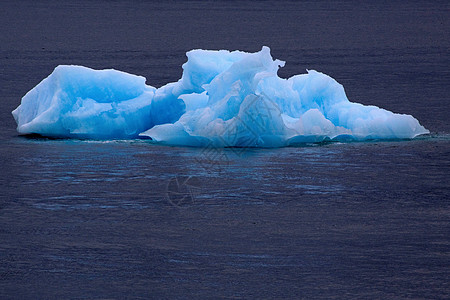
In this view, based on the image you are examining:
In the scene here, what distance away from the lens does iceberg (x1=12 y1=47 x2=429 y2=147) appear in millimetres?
17281

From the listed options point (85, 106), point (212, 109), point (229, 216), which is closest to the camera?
point (229, 216)

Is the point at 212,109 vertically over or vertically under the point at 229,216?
over

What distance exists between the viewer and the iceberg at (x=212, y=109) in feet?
56.7

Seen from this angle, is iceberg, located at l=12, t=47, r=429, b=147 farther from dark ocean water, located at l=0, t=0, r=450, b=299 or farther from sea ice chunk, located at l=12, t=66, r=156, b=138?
dark ocean water, located at l=0, t=0, r=450, b=299

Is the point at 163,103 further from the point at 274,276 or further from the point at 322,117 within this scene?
the point at 274,276

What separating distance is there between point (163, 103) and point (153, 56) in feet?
62.5

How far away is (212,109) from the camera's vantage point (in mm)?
17422

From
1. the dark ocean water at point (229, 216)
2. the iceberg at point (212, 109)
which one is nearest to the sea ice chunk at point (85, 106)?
the iceberg at point (212, 109)

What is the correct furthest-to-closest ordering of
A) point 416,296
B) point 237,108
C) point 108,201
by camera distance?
point 237,108
point 108,201
point 416,296

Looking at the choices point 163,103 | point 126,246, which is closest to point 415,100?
point 163,103

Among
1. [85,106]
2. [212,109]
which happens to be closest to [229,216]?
[212,109]

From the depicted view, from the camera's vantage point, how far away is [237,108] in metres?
17.3

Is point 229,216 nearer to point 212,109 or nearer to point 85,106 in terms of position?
point 212,109

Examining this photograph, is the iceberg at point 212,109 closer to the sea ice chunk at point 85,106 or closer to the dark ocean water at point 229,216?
the sea ice chunk at point 85,106
